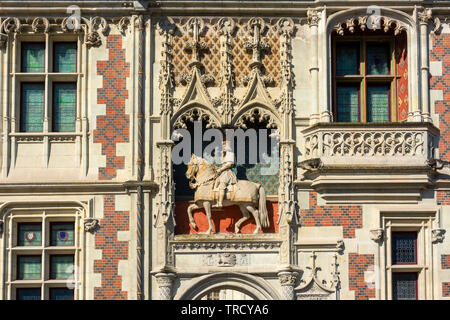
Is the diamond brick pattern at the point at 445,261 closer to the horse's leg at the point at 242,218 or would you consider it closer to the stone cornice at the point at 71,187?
the horse's leg at the point at 242,218

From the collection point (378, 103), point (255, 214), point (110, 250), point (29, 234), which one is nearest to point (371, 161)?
point (378, 103)

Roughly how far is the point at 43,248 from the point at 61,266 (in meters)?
0.51

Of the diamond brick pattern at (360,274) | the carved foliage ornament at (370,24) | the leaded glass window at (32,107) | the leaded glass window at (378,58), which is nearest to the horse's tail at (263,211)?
the diamond brick pattern at (360,274)

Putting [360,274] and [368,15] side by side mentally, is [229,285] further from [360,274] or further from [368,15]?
[368,15]

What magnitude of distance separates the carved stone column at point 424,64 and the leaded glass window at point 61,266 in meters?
7.55

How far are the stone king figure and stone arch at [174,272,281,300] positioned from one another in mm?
1423

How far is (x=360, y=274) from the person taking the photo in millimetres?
25172

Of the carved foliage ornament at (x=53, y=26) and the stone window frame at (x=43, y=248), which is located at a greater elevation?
the carved foliage ornament at (x=53, y=26)

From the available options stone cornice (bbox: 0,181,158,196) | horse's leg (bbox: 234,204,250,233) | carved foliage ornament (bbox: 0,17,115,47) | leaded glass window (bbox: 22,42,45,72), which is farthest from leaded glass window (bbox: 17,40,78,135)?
horse's leg (bbox: 234,204,250,233)

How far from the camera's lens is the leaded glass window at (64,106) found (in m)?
26.1

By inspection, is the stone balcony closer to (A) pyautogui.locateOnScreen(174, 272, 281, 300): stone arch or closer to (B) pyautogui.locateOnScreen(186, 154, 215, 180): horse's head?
(B) pyautogui.locateOnScreen(186, 154, 215, 180): horse's head

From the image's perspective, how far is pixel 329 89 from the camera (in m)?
25.7

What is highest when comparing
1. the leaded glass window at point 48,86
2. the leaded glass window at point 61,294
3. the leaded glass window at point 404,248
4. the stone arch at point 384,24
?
the stone arch at point 384,24

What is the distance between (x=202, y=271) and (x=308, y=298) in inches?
83.1
